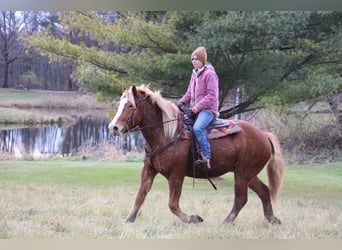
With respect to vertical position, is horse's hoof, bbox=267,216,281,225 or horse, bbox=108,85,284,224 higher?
horse, bbox=108,85,284,224

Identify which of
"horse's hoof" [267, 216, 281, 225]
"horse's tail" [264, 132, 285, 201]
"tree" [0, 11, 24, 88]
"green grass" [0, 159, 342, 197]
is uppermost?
"tree" [0, 11, 24, 88]

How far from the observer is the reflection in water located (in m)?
4.70

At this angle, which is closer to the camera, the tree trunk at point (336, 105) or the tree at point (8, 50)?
the tree at point (8, 50)

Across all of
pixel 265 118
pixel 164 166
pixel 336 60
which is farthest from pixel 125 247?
pixel 336 60

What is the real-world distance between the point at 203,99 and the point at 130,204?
1166mm

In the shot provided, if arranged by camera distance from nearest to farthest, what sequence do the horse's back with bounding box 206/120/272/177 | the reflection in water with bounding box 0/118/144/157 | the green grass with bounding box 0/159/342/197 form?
the horse's back with bounding box 206/120/272/177 < the green grass with bounding box 0/159/342/197 < the reflection in water with bounding box 0/118/144/157

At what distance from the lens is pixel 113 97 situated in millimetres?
5000

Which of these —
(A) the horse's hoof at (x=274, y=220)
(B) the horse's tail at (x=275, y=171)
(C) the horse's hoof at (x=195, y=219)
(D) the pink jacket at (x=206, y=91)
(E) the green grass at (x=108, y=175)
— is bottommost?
(A) the horse's hoof at (x=274, y=220)

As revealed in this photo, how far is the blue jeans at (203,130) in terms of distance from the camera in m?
3.62

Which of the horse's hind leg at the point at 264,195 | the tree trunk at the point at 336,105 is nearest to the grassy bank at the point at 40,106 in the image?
the horse's hind leg at the point at 264,195

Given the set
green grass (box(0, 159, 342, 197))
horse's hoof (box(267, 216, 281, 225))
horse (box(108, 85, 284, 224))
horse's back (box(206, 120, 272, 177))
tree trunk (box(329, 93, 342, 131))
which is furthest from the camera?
tree trunk (box(329, 93, 342, 131))

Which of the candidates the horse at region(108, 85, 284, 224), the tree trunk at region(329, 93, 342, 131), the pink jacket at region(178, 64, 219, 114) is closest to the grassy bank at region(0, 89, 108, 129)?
the horse at region(108, 85, 284, 224)

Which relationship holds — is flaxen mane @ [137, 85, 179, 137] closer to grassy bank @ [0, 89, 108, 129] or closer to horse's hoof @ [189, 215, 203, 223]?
horse's hoof @ [189, 215, 203, 223]

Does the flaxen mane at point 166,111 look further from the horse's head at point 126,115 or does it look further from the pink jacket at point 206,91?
the pink jacket at point 206,91
